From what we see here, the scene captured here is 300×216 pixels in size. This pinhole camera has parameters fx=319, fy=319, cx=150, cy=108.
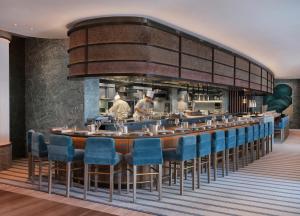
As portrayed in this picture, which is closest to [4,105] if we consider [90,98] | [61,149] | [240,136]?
[90,98]

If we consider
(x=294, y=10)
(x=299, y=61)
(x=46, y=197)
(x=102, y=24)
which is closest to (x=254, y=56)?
(x=299, y=61)

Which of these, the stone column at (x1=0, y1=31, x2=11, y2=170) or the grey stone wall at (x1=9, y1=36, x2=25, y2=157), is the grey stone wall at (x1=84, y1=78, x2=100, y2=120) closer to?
the stone column at (x1=0, y1=31, x2=11, y2=170)

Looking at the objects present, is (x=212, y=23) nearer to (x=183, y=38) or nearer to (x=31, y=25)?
(x=183, y=38)

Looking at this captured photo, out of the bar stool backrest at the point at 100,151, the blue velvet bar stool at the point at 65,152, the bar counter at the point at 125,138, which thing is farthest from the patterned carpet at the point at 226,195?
the bar counter at the point at 125,138

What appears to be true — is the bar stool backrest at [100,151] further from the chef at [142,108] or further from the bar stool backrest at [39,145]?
the chef at [142,108]

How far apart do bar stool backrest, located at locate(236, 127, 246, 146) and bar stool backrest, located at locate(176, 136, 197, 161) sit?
7.06ft

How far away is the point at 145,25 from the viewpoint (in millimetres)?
5734

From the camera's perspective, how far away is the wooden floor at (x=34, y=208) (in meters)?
4.20

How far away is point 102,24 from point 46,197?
310 cm

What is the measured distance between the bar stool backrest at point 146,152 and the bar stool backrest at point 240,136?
291 cm

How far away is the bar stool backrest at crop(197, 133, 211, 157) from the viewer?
220 inches

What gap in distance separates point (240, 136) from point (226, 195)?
7.80ft

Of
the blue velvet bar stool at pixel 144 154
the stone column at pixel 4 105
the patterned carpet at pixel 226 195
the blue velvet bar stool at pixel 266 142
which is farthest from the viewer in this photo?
the blue velvet bar stool at pixel 266 142

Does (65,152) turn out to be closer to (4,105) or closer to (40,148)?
(40,148)
